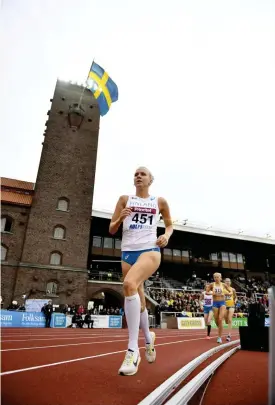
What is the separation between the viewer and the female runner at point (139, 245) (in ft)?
12.0

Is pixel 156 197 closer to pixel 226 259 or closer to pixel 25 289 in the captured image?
pixel 25 289

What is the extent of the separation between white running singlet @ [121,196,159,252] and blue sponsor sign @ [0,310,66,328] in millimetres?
18511

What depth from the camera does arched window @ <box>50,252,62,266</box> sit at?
2955 cm

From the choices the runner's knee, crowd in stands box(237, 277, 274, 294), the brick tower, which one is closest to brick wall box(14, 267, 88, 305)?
the brick tower

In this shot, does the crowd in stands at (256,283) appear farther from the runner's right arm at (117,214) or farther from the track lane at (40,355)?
the runner's right arm at (117,214)

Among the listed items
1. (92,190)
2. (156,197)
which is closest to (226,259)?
(92,190)

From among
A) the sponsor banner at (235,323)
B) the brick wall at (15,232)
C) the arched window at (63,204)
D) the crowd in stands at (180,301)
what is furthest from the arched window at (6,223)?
the sponsor banner at (235,323)

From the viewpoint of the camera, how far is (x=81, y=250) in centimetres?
3089

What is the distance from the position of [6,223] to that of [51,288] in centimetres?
804

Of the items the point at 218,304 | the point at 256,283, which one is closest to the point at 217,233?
the point at 256,283

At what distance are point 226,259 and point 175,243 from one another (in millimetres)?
8170

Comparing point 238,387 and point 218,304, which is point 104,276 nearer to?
point 218,304

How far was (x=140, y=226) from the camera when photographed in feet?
13.7

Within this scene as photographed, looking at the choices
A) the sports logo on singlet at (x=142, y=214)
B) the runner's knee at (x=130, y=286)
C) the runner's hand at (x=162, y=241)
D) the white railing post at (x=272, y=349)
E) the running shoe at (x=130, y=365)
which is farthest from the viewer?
the sports logo on singlet at (x=142, y=214)
